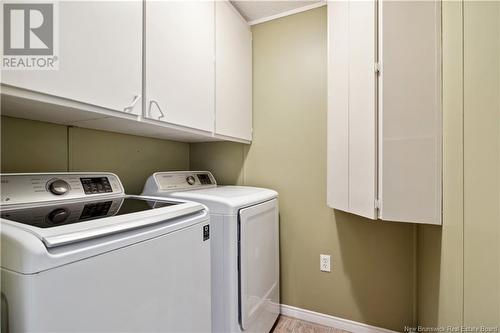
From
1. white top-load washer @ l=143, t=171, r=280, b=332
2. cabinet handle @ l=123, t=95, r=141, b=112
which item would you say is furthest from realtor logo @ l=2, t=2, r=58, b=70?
white top-load washer @ l=143, t=171, r=280, b=332

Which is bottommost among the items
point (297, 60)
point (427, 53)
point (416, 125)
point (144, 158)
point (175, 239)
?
point (175, 239)

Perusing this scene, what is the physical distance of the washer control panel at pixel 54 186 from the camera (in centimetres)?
95

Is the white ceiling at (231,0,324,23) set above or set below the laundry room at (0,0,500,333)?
above

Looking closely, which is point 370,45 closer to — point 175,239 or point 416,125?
point 416,125

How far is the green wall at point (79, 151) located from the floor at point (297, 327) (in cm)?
150

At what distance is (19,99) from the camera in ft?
2.57

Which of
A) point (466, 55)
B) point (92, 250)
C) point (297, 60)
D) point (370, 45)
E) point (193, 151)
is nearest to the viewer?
point (92, 250)

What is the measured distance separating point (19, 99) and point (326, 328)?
2251mm

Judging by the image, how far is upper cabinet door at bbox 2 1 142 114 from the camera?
0.82m

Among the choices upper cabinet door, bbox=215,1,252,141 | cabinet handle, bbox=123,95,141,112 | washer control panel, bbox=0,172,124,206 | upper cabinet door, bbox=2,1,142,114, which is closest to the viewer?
upper cabinet door, bbox=2,1,142,114

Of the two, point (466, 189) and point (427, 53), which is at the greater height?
point (427, 53)

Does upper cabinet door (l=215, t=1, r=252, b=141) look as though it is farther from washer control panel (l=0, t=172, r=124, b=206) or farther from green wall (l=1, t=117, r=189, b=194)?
washer control panel (l=0, t=172, r=124, b=206)

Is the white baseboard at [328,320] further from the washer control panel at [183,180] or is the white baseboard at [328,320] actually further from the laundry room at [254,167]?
the washer control panel at [183,180]

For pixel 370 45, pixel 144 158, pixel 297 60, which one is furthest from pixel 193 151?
pixel 370 45
